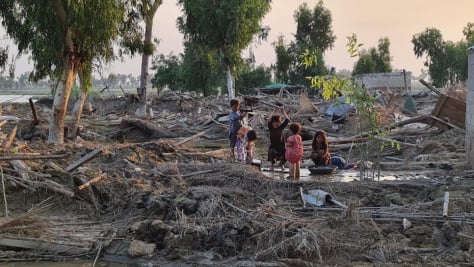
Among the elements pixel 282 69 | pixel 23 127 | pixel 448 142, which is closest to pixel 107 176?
pixel 448 142

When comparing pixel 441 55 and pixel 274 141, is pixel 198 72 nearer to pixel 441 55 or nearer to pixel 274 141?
pixel 441 55

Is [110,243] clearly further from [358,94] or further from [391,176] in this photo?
[391,176]

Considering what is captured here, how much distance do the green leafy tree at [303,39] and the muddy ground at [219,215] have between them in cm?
4957

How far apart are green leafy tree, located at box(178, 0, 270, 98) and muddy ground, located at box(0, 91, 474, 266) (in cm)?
2841

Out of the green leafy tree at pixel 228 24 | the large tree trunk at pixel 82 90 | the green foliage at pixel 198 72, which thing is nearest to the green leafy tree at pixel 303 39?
the green foliage at pixel 198 72

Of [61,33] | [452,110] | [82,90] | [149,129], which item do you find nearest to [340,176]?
[452,110]

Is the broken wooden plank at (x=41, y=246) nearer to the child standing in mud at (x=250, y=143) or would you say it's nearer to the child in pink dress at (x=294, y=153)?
the child in pink dress at (x=294, y=153)

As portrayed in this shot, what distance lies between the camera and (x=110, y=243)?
7.79 m

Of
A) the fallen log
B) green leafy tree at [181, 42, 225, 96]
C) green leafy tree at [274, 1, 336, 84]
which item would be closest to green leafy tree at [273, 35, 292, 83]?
green leafy tree at [274, 1, 336, 84]

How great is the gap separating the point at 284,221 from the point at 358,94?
3585 millimetres

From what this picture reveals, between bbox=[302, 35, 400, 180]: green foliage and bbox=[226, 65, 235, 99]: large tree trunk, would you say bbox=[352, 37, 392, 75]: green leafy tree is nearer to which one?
bbox=[226, 65, 235, 99]: large tree trunk

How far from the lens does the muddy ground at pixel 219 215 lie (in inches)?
284

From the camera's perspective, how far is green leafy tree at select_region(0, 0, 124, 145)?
15.8 m

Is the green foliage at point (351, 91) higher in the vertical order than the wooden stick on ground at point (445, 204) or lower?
higher
